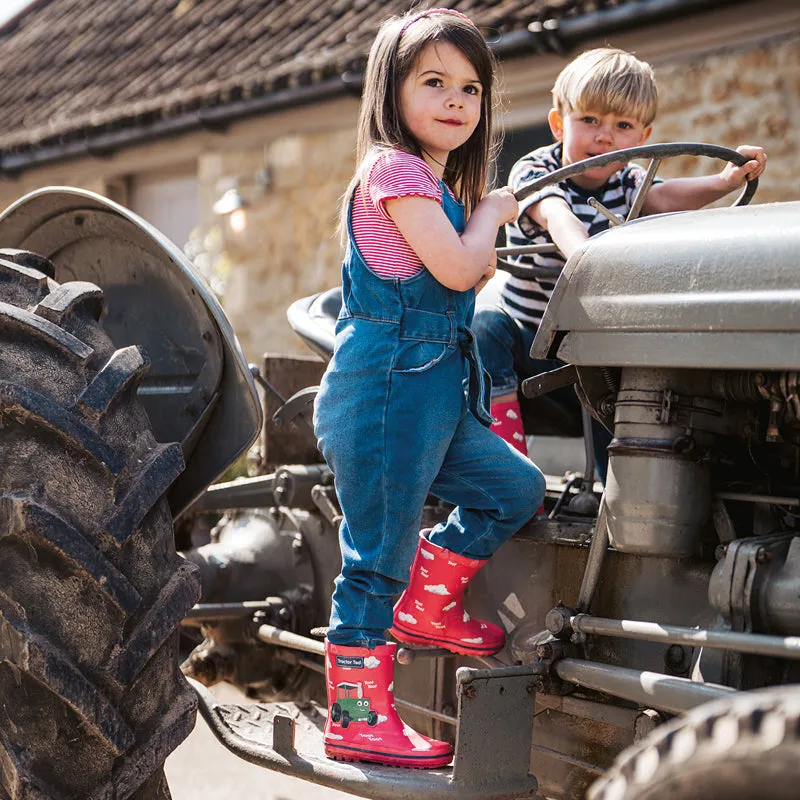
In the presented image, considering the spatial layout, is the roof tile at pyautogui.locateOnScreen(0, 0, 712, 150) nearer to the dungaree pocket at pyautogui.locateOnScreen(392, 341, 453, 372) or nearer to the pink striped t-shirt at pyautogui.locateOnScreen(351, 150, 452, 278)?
the pink striped t-shirt at pyautogui.locateOnScreen(351, 150, 452, 278)

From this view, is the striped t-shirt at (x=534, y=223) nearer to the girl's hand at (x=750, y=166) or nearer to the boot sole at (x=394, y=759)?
the girl's hand at (x=750, y=166)

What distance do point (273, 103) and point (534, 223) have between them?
21.7 ft

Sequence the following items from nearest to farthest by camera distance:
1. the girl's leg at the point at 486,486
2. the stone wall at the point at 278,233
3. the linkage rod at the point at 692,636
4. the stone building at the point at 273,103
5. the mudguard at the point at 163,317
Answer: the linkage rod at the point at 692,636 < the girl's leg at the point at 486,486 < the mudguard at the point at 163,317 < the stone building at the point at 273,103 < the stone wall at the point at 278,233

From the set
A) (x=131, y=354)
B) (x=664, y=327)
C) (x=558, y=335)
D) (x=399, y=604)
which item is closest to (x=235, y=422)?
(x=131, y=354)

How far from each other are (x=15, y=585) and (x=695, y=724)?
1.29 metres

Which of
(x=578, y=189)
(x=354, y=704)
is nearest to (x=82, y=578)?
(x=354, y=704)

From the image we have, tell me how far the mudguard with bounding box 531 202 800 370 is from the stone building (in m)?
4.12

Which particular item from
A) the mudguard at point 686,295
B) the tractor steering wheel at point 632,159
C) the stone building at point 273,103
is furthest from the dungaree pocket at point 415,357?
the stone building at point 273,103

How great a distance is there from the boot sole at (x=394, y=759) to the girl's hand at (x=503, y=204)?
103 cm

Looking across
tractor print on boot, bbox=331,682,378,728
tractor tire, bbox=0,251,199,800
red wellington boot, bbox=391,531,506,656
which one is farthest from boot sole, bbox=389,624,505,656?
tractor tire, bbox=0,251,199,800

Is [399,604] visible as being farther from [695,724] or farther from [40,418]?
[695,724]

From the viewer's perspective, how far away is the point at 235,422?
2812 mm

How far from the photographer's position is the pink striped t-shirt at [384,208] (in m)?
2.44

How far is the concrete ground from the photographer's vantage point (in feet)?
11.9
